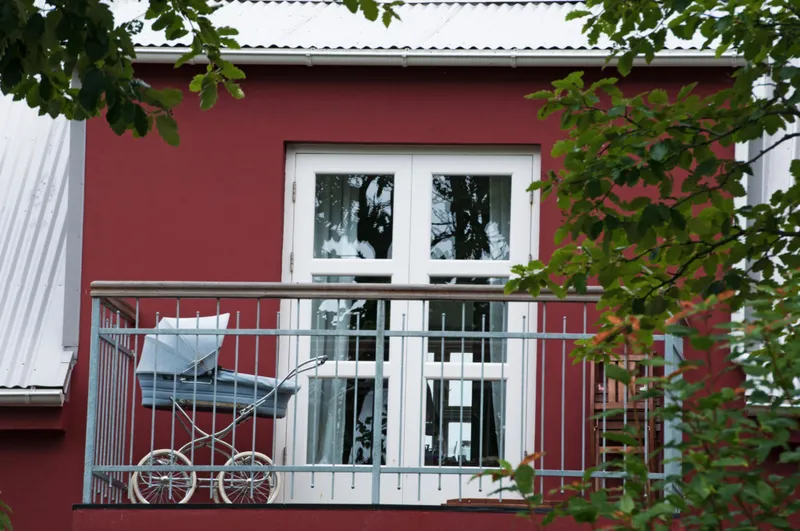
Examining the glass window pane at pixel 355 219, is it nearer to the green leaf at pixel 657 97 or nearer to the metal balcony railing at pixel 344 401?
the metal balcony railing at pixel 344 401

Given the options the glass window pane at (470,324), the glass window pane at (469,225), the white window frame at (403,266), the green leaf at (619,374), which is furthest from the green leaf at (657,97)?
the glass window pane at (469,225)

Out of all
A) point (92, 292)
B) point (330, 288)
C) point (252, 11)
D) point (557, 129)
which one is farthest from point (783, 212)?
point (252, 11)

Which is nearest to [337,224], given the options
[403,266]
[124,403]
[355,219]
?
[355,219]

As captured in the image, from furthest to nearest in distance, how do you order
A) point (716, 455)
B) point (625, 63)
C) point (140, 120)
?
1. point (625, 63)
2. point (140, 120)
3. point (716, 455)

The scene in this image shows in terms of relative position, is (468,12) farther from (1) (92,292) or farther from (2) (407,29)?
(1) (92,292)

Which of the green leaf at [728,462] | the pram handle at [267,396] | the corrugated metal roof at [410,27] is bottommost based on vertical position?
the green leaf at [728,462]

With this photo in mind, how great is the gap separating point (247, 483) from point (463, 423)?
53.8 inches

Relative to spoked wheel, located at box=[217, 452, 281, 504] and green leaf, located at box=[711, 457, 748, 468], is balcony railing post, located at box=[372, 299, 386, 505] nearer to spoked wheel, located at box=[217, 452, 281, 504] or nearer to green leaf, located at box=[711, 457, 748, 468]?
spoked wheel, located at box=[217, 452, 281, 504]

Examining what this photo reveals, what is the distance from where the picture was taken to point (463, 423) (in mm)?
8320

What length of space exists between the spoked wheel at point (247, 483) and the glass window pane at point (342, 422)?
1.06 ft

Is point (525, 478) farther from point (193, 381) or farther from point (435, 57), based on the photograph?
point (435, 57)

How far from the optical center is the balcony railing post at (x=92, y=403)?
7309mm

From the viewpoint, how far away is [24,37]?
172 inches

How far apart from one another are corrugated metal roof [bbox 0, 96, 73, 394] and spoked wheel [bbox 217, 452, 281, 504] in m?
1.19
